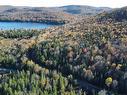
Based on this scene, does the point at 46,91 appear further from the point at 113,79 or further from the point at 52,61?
the point at 52,61

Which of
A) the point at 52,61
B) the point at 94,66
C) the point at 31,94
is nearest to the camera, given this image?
the point at 31,94

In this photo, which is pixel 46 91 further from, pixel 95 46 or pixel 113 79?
pixel 95 46

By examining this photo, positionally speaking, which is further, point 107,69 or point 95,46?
point 95,46

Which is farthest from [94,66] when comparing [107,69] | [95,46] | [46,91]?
[46,91]

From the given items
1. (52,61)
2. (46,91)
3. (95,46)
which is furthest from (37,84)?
(95,46)

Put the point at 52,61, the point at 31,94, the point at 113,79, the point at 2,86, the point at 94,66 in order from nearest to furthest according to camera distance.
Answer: the point at 31,94 → the point at 2,86 → the point at 113,79 → the point at 94,66 → the point at 52,61

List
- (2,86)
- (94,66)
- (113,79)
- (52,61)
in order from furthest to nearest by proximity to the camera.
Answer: (52,61) < (94,66) < (113,79) < (2,86)

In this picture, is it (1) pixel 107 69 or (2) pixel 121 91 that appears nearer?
(2) pixel 121 91

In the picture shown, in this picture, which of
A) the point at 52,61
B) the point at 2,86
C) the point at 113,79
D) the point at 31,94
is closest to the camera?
the point at 31,94
